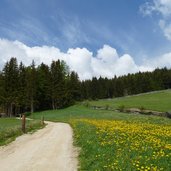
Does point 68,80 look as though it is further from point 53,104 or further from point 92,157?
point 92,157

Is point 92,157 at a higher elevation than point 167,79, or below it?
below

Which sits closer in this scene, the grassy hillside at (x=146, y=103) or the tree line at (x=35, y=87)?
the grassy hillside at (x=146, y=103)

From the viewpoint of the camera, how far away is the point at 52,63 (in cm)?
10806

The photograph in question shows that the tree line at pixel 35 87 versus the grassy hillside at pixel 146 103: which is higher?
the tree line at pixel 35 87

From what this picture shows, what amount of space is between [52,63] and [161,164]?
329 feet

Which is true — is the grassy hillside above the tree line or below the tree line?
below

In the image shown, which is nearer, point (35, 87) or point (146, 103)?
point (146, 103)

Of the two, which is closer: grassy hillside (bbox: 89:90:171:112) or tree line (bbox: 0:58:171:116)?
grassy hillside (bbox: 89:90:171:112)

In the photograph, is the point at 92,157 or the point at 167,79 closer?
the point at 92,157

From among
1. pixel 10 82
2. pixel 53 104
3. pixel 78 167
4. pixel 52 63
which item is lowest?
pixel 78 167

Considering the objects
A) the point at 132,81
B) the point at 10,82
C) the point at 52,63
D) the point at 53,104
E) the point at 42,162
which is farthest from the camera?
the point at 132,81

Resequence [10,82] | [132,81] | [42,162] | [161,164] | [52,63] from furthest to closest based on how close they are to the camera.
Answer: [132,81] → [52,63] → [10,82] → [42,162] → [161,164]

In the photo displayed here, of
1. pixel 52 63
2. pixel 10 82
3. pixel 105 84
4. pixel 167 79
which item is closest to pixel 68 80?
pixel 52 63

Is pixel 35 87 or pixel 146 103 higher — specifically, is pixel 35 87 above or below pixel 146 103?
above
